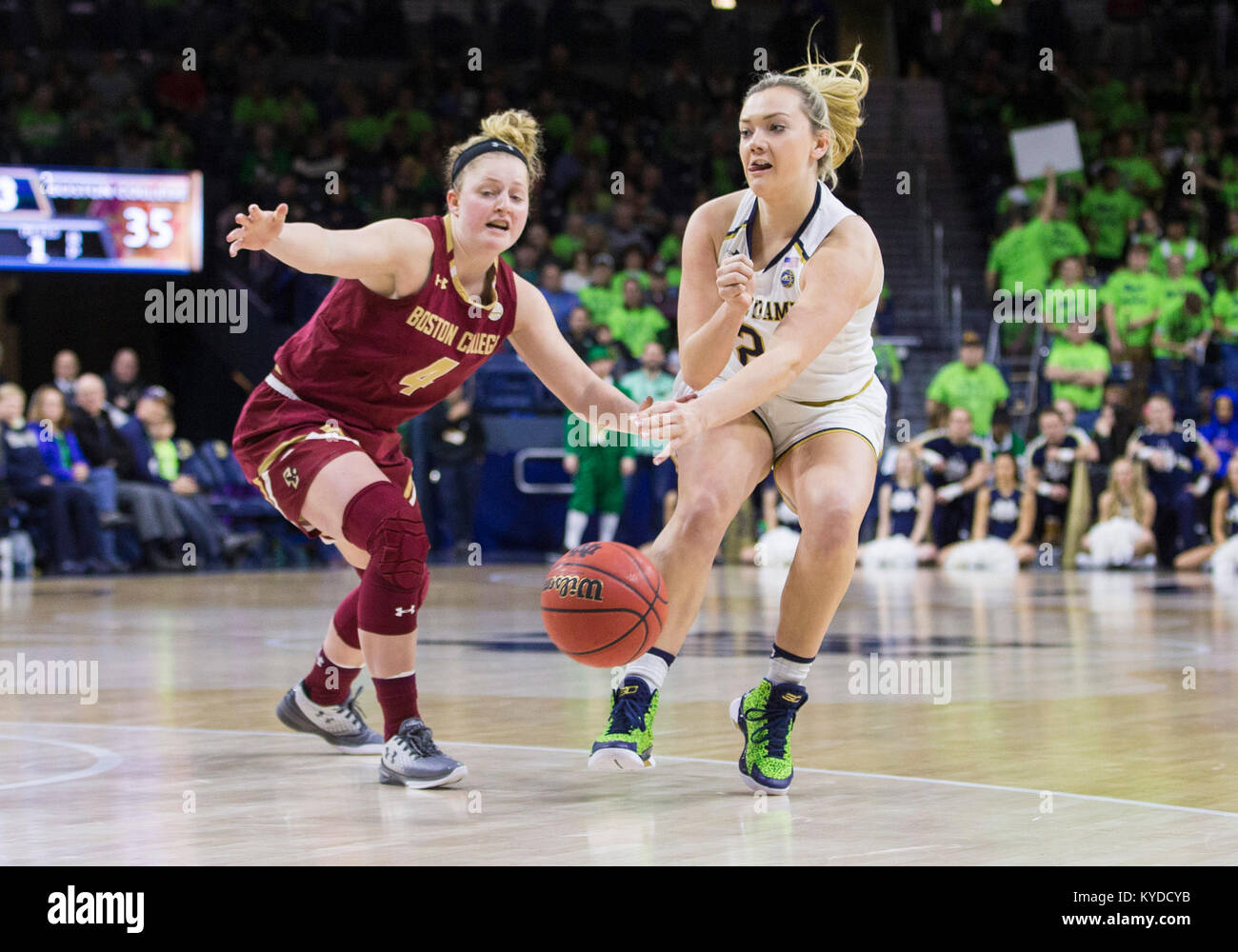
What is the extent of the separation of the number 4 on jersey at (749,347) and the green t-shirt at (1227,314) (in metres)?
11.5

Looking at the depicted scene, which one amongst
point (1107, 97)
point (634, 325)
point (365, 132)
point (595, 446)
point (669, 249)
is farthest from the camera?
point (1107, 97)

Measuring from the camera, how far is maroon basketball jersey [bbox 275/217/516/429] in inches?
186

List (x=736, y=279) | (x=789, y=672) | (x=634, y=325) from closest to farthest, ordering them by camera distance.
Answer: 1. (x=736, y=279)
2. (x=789, y=672)
3. (x=634, y=325)

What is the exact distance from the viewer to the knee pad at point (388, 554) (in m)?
4.43

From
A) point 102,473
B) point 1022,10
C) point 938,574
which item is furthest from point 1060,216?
point 102,473

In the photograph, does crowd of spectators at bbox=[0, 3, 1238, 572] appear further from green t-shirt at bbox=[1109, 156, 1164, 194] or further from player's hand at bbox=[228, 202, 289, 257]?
player's hand at bbox=[228, 202, 289, 257]

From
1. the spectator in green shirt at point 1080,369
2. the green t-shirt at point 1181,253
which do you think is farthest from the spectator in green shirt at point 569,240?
the green t-shirt at point 1181,253

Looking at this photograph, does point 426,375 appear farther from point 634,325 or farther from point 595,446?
point 634,325

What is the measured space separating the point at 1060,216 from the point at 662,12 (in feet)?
24.4

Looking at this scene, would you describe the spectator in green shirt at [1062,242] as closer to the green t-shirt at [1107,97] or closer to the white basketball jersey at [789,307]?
the green t-shirt at [1107,97]

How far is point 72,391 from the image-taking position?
1418 cm

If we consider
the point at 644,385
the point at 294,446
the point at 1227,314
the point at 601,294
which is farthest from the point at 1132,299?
the point at 294,446

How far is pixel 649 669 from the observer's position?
461cm

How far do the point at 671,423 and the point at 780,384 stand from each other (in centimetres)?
45
